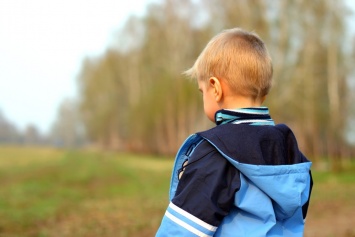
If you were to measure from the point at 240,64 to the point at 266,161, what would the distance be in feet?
1.27

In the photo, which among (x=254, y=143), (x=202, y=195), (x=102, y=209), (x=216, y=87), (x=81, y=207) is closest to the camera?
(x=202, y=195)

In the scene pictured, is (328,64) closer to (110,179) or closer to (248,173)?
(110,179)

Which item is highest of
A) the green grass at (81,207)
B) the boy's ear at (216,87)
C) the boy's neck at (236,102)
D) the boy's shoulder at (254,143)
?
the boy's ear at (216,87)

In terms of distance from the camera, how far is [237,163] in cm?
175

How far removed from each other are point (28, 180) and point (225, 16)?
517 inches

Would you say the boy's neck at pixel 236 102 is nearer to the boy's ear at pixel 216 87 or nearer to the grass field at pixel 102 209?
the boy's ear at pixel 216 87

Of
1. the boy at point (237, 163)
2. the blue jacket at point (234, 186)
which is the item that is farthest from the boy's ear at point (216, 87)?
the blue jacket at point (234, 186)

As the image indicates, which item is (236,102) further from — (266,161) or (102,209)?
(102,209)

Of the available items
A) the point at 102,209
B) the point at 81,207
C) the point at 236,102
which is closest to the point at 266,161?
the point at 236,102

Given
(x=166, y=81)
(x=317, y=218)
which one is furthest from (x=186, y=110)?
(x=317, y=218)

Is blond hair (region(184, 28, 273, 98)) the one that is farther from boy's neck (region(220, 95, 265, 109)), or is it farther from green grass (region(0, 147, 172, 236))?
green grass (region(0, 147, 172, 236))

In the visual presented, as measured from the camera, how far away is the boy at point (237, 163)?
1.74m

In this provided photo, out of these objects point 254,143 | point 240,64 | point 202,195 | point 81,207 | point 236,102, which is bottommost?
point 81,207

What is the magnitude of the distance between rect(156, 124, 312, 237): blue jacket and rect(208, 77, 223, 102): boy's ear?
0.14m
